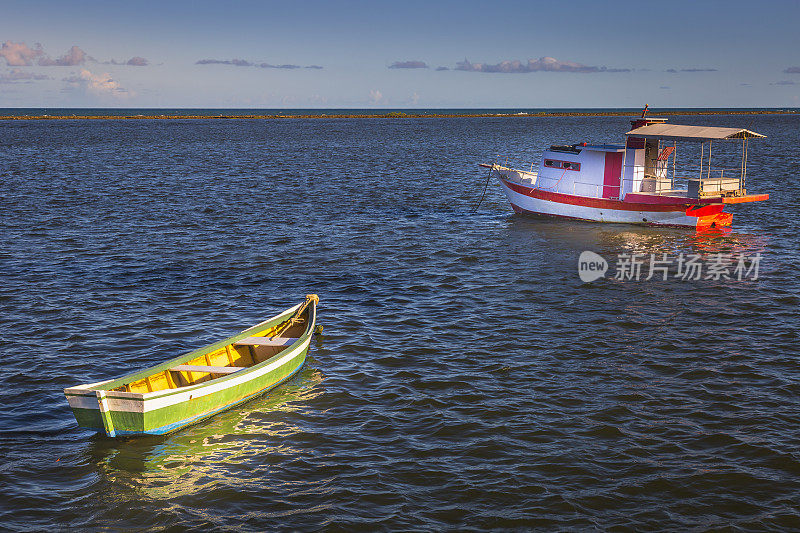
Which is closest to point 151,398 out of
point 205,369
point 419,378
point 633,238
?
point 205,369

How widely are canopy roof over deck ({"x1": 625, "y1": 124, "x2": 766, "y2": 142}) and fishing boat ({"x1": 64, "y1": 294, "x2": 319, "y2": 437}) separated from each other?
75.1ft

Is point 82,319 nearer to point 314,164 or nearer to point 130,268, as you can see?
point 130,268

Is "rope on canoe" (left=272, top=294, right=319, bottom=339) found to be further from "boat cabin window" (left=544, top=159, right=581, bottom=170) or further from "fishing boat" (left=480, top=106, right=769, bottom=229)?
"boat cabin window" (left=544, top=159, right=581, bottom=170)

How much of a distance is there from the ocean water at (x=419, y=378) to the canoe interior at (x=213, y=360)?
3.53 feet

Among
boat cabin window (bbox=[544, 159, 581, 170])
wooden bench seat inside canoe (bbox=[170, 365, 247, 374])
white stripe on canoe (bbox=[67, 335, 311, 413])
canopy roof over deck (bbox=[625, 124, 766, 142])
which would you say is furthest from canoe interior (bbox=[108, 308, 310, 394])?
canopy roof over deck (bbox=[625, 124, 766, 142])

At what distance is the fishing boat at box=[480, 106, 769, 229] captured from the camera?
35125 millimetres

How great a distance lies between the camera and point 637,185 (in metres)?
37.6

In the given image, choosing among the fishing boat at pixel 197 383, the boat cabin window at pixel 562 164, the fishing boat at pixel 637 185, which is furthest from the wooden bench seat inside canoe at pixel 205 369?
the boat cabin window at pixel 562 164

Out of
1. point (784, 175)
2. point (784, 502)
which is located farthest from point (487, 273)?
point (784, 175)

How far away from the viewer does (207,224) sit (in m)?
39.5

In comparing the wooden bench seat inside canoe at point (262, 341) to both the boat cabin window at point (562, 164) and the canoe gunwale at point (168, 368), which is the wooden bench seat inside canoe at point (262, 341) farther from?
the boat cabin window at point (562, 164)

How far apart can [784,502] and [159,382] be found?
1302 centimetres

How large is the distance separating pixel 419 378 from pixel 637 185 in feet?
79.5

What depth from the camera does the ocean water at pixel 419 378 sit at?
1262 centimetres
